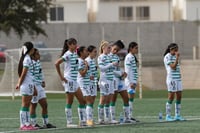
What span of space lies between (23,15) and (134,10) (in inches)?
→ 690

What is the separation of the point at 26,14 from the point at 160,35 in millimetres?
8276

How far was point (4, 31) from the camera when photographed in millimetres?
50875

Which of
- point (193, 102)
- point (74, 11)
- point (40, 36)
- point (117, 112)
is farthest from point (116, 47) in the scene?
point (74, 11)

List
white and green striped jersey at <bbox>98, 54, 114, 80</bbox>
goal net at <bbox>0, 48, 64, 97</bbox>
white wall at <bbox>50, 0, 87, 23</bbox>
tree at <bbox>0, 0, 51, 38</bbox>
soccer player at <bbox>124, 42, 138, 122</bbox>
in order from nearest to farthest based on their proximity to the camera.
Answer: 1. white and green striped jersey at <bbox>98, 54, 114, 80</bbox>
2. soccer player at <bbox>124, 42, 138, 122</bbox>
3. goal net at <bbox>0, 48, 64, 97</bbox>
4. tree at <bbox>0, 0, 51, 38</bbox>
5. white wall at <bbox>50, 0, 87, 23</bbox>

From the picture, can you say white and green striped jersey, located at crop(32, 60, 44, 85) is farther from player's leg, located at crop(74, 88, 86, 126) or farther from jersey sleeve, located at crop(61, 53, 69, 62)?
player's leg, located at crop(74, 88, 86, 126)

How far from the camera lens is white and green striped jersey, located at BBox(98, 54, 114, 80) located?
20641mm

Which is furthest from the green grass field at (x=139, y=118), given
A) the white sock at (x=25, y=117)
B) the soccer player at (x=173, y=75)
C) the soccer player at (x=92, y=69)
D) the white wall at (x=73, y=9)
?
the white wall at (x=73, y=9)

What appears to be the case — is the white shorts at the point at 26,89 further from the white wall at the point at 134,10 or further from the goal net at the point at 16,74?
the white wall at the point at 134,10

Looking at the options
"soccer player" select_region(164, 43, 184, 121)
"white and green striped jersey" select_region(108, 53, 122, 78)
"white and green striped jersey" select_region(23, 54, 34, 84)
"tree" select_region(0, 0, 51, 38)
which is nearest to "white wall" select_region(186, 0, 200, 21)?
"tree" select_region(0, 0, 51, 38)

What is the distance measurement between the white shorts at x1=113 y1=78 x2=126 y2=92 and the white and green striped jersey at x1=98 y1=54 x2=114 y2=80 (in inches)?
9.7

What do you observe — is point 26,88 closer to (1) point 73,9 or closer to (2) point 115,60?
(2) point 115,60

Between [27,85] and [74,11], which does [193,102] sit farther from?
[74,11]

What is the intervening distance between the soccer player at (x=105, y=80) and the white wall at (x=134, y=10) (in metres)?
45.8

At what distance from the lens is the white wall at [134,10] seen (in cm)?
6694
